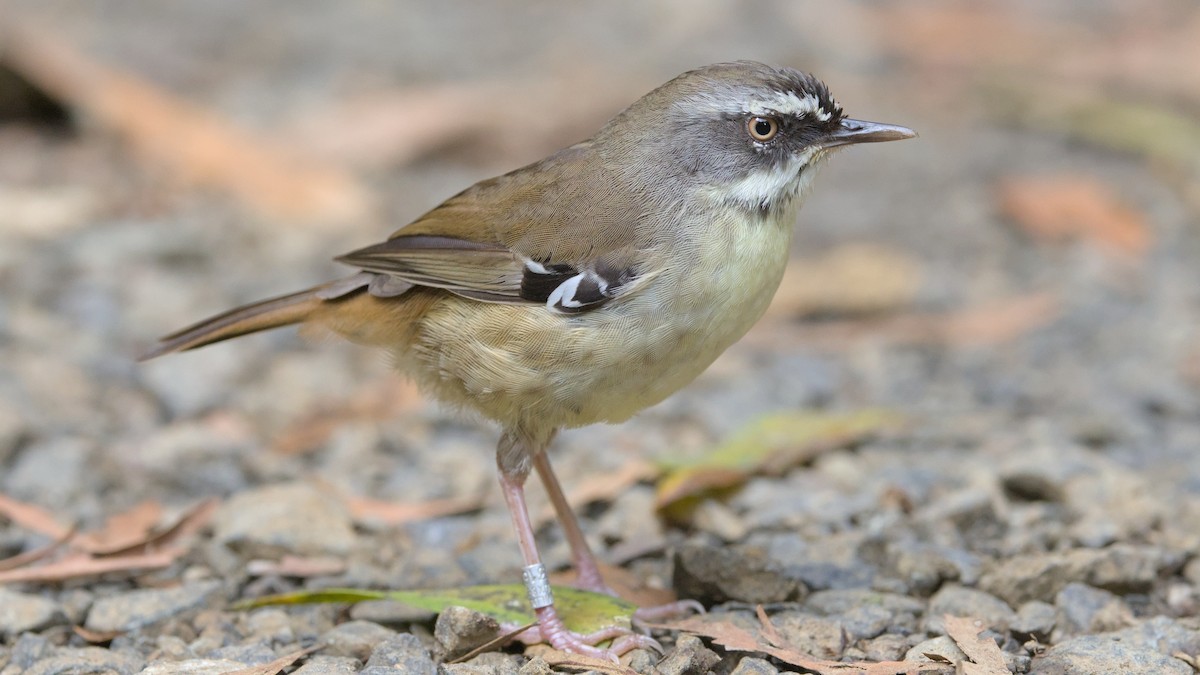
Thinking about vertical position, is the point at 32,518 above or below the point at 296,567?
above

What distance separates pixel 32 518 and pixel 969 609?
352cm

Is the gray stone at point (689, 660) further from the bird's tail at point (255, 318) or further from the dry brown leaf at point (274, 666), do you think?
the bird's tail at point (255, 318)

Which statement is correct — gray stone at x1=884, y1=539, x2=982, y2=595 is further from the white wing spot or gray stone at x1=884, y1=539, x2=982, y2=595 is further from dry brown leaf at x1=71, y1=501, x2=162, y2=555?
dry brown leaf at x1=71, y1=501, x2=162, y2=555

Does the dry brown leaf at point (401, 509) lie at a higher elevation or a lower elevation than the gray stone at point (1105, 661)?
higher

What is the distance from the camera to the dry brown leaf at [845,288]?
7914 mm

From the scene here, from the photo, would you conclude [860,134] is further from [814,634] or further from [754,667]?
[754,667]

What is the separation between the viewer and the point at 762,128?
4.59 meters

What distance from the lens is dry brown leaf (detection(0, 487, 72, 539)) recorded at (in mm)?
5090

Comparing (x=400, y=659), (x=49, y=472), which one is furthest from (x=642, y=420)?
(x=400, y=659)

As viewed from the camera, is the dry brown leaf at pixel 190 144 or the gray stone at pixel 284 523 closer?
the gray stone at pixel 284 523

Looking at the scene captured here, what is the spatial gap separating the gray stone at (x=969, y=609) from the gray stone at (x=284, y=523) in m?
2.23

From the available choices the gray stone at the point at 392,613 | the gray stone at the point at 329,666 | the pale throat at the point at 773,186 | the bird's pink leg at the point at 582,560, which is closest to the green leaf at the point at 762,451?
the bird's pink leg at the point at 582,560

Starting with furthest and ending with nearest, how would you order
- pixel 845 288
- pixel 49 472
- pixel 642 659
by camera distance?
pixel 845 288 → pixel 49 472 → pixel 642 659

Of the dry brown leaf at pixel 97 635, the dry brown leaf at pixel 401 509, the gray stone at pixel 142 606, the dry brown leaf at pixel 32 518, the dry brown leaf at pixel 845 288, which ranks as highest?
the dry brown leaf at pixel 845 288
